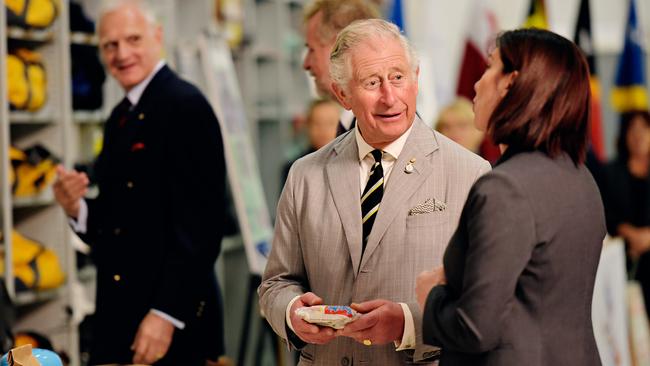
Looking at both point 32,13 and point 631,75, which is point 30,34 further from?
point 631,75

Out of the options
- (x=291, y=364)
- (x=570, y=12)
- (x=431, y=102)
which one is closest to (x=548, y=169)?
(x=291, y=364)

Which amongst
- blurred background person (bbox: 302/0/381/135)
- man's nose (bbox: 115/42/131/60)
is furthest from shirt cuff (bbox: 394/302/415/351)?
man's nose (bbox: 115/42/131/60)

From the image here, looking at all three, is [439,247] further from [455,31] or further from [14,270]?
[455,31]

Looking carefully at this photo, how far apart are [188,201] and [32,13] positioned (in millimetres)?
1507

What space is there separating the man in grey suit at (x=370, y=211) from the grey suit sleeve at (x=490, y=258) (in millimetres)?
325

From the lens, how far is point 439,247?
221 cm

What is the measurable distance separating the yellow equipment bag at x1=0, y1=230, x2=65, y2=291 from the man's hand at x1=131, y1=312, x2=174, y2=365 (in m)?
1.17

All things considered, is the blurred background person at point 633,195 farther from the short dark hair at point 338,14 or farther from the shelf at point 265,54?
the short dark hair at point 338,14

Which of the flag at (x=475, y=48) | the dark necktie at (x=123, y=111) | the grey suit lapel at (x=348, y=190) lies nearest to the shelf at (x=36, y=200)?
the dark necktie at (x=123, y=111)

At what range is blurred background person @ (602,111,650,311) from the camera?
623cm

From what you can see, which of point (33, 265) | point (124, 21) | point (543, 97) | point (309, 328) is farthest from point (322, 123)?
point (543, 97)

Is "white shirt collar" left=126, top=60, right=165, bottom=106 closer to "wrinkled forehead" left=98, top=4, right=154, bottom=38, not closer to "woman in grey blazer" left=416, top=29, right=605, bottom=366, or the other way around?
"wrinkled forehead" left=98, top=4, right=154, bottom=38

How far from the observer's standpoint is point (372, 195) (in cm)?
228

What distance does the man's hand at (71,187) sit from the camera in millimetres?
3254
